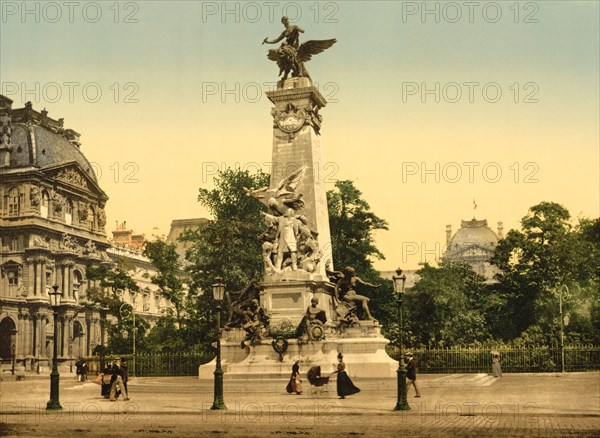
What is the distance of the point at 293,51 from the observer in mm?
36750

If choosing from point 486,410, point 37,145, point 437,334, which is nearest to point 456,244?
point 37,145

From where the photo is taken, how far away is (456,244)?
455 ft

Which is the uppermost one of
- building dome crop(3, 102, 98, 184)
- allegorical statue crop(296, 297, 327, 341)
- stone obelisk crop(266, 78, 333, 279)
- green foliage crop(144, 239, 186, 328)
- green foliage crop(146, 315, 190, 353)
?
building dome crop(3, 102, 98, 184)

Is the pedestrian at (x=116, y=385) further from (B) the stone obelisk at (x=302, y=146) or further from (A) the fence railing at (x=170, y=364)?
(A) the fence railing at (x=170, y=364)

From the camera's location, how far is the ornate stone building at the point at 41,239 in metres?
81.9

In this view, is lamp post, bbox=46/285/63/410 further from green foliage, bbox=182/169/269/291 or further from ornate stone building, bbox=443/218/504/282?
ornate stone building, bbox=443/218/504/282

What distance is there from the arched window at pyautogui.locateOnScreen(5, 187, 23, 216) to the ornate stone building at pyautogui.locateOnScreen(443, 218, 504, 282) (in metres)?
64.9

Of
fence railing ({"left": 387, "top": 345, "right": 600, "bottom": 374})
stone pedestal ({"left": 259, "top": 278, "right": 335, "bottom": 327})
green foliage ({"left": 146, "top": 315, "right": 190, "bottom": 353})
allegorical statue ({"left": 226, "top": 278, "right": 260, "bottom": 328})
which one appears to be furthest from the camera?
green foliage ({"left": 146, "top": 315, "right": 190, "bottom": 353})

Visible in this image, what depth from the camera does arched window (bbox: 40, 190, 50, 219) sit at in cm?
8619

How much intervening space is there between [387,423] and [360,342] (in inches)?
582

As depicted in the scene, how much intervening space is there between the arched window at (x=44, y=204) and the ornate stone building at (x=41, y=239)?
10 centimetres

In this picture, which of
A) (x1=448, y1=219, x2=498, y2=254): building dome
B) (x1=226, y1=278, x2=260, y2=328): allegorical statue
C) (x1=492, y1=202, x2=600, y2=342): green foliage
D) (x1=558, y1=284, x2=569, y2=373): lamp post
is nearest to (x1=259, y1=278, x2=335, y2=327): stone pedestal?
(x1=226, y1=278, x2=260, y2=328): allegorical statue

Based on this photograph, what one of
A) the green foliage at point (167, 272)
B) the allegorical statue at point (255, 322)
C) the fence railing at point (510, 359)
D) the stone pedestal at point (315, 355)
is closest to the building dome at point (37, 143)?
the green foliage at point (167, 272)

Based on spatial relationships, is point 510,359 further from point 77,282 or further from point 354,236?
point 77,282
